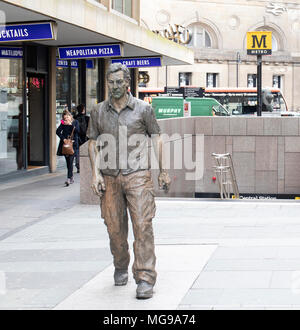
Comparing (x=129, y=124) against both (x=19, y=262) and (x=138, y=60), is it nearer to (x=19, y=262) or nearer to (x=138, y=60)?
(x=19, y=262)

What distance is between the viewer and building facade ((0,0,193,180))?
1341 centimetres

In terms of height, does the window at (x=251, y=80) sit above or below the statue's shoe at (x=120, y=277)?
above

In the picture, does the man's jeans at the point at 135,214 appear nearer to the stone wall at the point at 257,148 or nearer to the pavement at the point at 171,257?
the pavement at the point at 171,257

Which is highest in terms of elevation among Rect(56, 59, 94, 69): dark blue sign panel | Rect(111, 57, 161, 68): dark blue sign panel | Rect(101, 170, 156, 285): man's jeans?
Rect(111, 57, 161, 68): dark blue sign panel

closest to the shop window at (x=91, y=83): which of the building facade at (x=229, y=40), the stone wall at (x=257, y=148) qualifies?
the stone wall at (x=257, y=148)

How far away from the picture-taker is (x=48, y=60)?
18.3 metres

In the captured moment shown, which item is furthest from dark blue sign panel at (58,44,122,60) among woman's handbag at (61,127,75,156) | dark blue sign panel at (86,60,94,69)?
woman's handbag at (61,127,75,156)

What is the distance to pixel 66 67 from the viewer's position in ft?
65.4

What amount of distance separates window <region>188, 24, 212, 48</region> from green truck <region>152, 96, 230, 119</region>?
101 feet

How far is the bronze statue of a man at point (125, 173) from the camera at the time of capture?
6.07 meters

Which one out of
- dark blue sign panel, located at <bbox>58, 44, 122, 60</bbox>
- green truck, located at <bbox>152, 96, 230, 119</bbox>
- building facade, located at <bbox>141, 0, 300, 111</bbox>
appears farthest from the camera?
building facade, located at <bbox>141, 0, 300, 111</bbox>

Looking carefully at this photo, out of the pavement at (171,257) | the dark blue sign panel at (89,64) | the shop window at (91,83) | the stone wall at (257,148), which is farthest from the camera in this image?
the shop window at (91,83)

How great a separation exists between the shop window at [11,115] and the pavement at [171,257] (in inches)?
144

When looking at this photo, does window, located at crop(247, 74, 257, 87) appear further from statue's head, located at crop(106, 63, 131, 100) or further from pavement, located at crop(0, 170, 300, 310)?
statue's head, located at crop(106, 63, 131, 100)
